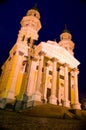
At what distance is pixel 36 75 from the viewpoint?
26422 mm

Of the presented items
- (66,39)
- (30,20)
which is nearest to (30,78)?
(30,20)

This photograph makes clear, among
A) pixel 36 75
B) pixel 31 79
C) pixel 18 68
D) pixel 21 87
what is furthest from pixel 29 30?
pixel 21 87

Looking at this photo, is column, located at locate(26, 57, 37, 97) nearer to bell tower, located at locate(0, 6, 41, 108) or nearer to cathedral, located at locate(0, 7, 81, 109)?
cathedral, located at locate(0, 7, 81, 109)

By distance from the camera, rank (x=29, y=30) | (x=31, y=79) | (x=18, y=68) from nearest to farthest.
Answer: (x=31, y=79) < (x=18, y=68) < (x=29, y=30)

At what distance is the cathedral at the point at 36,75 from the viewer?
21.7 metres

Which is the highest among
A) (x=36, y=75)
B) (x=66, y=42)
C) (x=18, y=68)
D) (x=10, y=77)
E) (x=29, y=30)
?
(x=66, y=42)

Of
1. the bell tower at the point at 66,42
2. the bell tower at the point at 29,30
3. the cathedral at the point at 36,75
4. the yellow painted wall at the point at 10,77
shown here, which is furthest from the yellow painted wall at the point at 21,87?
the bell tower at the point at 66,42

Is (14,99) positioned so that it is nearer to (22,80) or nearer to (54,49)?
(22,80)

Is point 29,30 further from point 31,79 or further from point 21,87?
point 21,87

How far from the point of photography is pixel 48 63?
27.9m

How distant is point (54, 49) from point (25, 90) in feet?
31.6

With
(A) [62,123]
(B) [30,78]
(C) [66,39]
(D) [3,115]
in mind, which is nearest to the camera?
(D) [3,115]

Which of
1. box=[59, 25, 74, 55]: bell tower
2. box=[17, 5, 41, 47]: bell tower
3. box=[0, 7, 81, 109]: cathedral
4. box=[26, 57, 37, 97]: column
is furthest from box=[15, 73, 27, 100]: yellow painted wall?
box=[59, 25, 74, 55]: bell tower

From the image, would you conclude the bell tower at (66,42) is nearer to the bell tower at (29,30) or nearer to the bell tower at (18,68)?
the bell tower at (29,30)
